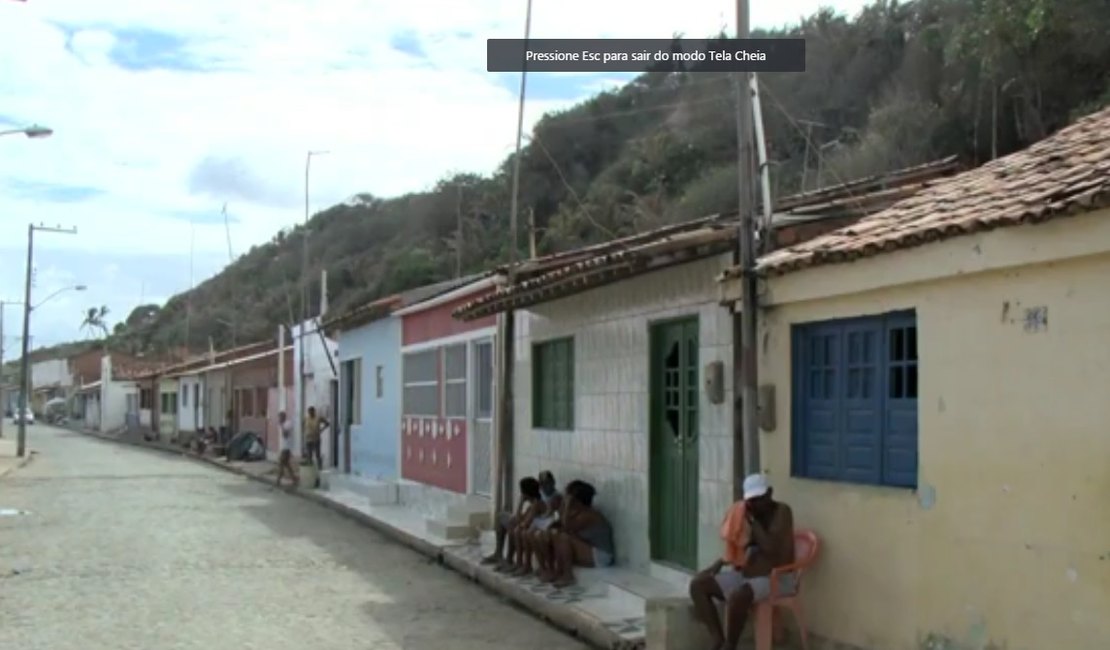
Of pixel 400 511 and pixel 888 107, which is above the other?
pixel 888 107

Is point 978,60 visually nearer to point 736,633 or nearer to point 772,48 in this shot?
point 772,48

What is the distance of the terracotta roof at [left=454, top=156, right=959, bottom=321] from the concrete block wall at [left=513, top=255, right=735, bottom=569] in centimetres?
39

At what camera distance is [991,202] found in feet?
24.1

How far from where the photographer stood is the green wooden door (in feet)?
35.8

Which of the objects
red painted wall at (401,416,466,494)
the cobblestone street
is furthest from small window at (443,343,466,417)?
the cobblestone street

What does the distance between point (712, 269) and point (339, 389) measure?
20.4 meters

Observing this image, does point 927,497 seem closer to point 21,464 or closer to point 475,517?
point 475,517

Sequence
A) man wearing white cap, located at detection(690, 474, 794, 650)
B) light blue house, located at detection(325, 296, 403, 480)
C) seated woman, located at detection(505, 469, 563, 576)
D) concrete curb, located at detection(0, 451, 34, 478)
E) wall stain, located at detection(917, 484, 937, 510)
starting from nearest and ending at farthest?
wall stain, located at detection(917, 484, 937, 510), man wearing white cap, located at detection(690, 474, 794, 650), seated woman, located at detection(505, 469, 563, 576), light blue house, located at detection(325, 296, 403, 480), concrete curb, located at detection(0, 451, 34, 478)

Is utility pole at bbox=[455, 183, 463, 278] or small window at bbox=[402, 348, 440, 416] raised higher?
utility pole at bbox=[455, 183, 463, 278]

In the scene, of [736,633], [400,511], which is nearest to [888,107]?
[400,511]

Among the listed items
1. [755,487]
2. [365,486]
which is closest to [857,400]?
[755,487]

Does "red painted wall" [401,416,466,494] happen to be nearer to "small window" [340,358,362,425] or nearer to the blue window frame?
"small window" [340,358,362,425]

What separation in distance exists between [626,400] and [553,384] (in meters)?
2.64

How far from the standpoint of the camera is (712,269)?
1035 cm
